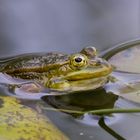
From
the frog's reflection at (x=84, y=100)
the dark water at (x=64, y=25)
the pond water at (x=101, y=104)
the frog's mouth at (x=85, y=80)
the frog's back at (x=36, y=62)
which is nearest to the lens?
the pond water at (x=101, y=104)

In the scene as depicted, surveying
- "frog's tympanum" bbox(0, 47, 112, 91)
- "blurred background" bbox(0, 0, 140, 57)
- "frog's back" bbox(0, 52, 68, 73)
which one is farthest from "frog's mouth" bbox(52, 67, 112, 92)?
"blurred background" bbox(0, 0, 140, 57)

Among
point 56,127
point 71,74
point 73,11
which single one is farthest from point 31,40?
point 56,127

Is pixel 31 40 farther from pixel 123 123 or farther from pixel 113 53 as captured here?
pixel 123 123

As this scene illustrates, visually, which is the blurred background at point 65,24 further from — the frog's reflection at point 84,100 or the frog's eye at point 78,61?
the frog's reflection at point 84,100

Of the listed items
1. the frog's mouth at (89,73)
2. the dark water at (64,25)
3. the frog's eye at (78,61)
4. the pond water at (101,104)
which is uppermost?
the dark water at (64,25)

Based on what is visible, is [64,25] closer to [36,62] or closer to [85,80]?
[36,62]

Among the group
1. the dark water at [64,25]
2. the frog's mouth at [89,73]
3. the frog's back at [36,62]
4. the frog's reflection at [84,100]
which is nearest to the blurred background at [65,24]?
the dark water at [64,25]

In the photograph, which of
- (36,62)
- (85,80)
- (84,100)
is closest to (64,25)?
(36,62)
